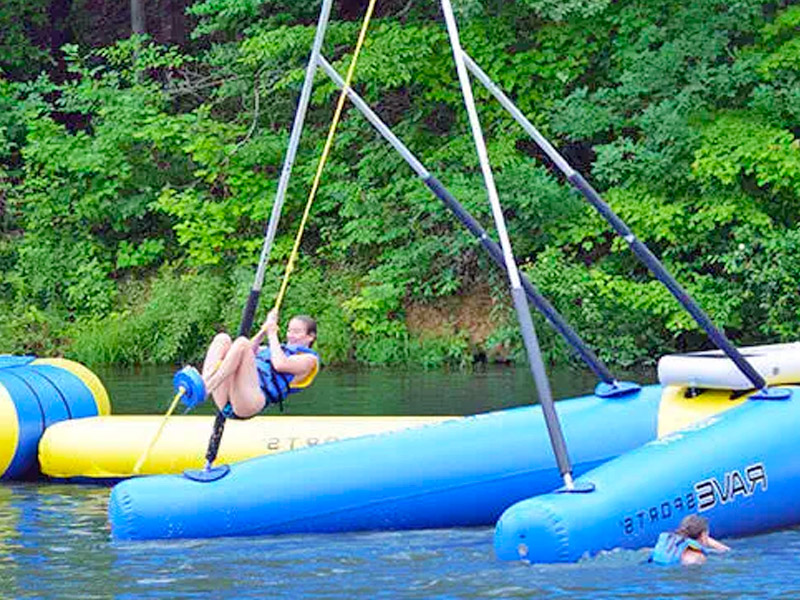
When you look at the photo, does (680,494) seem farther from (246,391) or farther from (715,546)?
(246,391)

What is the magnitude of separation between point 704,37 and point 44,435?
35.2 ft

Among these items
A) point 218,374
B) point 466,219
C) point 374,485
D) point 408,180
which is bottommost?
point 374,485

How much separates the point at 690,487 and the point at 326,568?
6.09ft

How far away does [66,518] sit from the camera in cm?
1129

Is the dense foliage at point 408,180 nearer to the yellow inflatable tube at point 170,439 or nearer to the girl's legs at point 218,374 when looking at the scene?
the yellow inflatable tube at point 170,439

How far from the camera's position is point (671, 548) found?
8.98m

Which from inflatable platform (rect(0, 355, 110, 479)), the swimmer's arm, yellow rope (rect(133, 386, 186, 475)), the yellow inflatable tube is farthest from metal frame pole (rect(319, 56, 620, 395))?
inflatable platform (rect(0, 355, 110, 479))

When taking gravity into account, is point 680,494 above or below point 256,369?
below

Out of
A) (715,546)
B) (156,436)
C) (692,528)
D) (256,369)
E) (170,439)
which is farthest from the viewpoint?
(170,439)

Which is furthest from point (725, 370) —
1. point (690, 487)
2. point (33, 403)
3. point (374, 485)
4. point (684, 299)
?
point (33, 403)

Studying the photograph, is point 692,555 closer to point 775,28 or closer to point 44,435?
point 44,435

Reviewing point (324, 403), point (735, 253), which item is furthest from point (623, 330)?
point (324, 403)

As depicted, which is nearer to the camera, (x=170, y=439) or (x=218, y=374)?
(x=218, y=374)

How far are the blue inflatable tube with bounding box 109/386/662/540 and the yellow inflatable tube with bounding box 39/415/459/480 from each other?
1.37m
